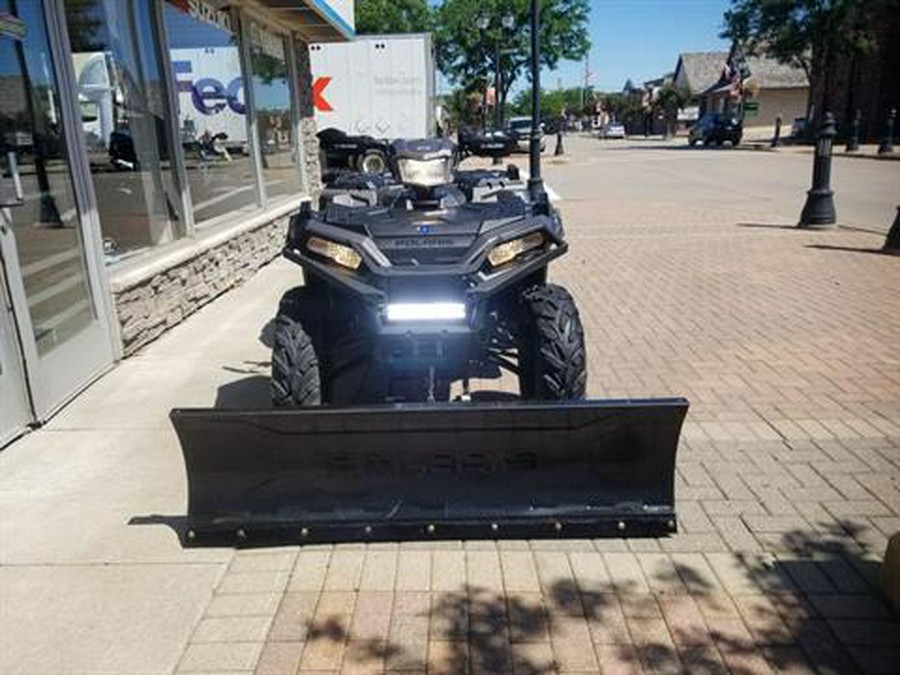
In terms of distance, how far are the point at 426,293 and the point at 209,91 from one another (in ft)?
20.3

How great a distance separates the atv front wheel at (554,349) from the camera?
3578 millimetres

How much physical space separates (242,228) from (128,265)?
269 cm

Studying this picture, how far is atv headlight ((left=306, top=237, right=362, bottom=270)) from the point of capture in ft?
11.5

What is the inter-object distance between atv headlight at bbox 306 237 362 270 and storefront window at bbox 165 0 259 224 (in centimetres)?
451

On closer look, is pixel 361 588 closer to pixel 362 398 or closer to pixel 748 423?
pixel 362 398

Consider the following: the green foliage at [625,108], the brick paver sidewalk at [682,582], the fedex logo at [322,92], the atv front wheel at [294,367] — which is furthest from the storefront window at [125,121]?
the green foliage at [625,108]

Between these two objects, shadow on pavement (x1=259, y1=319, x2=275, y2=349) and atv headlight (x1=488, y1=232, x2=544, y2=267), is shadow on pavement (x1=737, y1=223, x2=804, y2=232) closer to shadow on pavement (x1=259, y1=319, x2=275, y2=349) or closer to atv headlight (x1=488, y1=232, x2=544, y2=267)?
shadow on pavement (x1=259, y1=319, x2=275, y2=349)

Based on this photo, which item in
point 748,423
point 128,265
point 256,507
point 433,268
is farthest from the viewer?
point 128,265

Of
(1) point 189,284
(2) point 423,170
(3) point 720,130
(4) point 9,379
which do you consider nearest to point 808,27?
(3) point 720,130

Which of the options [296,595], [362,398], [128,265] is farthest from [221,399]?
[296,595]

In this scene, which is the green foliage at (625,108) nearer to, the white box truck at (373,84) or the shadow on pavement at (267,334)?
the white box truck at (373,84)

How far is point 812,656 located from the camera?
2514 millimetres

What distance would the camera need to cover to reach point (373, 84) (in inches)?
739

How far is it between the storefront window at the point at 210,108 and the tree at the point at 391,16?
135ft
